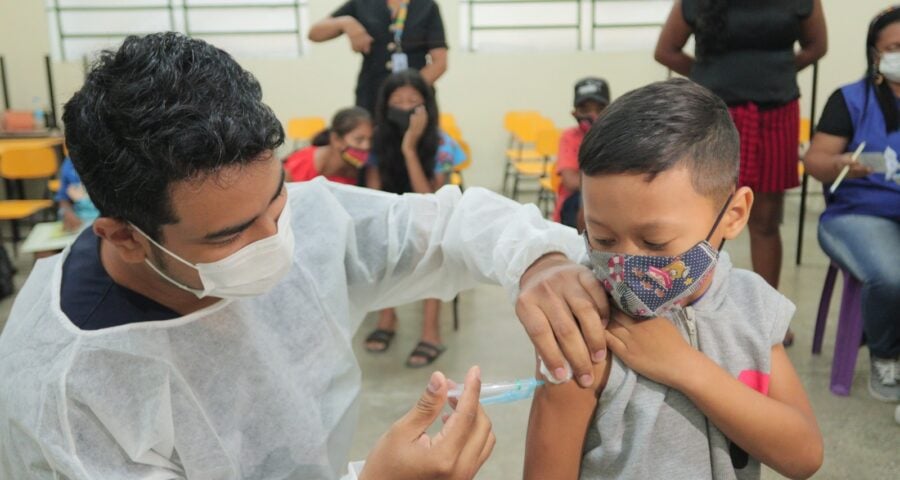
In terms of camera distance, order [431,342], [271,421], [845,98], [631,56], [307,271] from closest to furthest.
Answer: [271,421] < [307,271] < [845,98] < [431,342] < [631,56]

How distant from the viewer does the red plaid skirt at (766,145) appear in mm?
2551

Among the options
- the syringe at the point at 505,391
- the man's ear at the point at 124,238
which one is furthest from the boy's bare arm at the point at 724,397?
the man's ear at the point at 124,238

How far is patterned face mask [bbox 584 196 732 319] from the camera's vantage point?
0.98 meters

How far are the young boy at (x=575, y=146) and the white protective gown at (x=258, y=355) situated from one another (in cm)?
177

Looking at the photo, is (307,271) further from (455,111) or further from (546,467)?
(455,111)

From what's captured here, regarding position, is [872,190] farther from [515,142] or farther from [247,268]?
[515,142]

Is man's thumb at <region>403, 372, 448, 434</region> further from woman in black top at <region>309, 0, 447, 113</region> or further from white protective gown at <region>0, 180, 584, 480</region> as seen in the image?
woman in black top at <region>309, 0, 447, 113</region>

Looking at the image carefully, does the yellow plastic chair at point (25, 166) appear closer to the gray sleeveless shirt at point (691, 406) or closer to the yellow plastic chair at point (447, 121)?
the yellow plastic chair at point (447, 121)

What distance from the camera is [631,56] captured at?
19.6 ft

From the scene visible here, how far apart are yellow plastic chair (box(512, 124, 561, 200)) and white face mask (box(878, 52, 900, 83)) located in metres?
2.25

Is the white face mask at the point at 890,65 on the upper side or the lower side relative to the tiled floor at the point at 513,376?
upper

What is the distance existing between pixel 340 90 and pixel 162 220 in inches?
206

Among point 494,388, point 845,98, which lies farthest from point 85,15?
point 494,388

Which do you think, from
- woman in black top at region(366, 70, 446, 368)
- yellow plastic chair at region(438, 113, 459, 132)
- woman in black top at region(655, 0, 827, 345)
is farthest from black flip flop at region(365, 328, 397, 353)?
yellow plastic chair at region(438, 113, 459, 132)
